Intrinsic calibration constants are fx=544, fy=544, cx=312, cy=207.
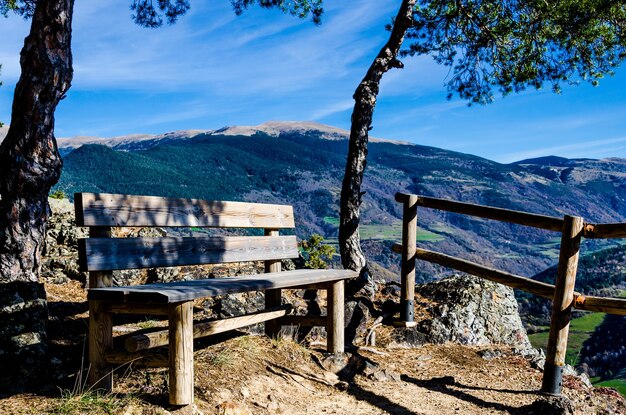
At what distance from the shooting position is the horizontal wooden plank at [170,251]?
3996 mm

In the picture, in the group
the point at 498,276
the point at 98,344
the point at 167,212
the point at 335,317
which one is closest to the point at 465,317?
the point at 498,276

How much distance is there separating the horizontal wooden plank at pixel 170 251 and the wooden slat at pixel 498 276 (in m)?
2.25

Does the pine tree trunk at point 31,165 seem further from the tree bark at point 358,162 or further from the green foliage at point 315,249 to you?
the green foliage at point 315,249

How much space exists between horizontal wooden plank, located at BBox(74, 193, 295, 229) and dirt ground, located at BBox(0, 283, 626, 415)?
1.16 meters

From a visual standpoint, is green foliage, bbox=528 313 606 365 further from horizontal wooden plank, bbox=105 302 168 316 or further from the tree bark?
horizontal wooden plank, bbox=105 302 168 316

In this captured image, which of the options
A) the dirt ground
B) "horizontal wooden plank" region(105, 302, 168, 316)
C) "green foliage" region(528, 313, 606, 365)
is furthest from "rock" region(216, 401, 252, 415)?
"green foliage" region(528, 313, 606, 365)

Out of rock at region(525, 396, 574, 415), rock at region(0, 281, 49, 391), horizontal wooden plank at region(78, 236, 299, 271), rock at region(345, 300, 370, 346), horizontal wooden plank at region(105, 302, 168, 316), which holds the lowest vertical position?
rock at region(525, 396, 574, 415)

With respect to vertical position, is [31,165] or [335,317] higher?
[31,165]

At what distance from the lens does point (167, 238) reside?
458 centimetres

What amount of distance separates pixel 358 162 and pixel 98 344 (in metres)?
4.98

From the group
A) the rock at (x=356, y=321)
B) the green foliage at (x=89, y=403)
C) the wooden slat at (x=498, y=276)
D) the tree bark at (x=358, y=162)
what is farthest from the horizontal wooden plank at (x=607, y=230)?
the green foliage at (x=89, y=403)

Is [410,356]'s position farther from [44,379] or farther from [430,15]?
[430,15]

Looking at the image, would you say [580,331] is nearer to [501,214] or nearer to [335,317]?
[501,214]

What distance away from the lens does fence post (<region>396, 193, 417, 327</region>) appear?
7.26 m
